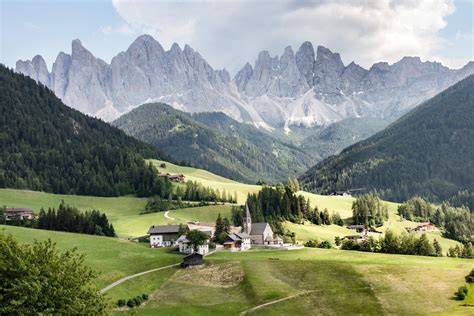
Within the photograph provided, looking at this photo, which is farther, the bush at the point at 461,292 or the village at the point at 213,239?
the village at the point at 213,239

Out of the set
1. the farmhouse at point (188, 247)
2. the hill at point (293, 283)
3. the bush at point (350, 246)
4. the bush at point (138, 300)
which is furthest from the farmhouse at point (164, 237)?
the bush at point (138, 300)

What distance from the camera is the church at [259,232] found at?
5940 inches

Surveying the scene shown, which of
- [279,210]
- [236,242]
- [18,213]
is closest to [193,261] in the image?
[236,242]

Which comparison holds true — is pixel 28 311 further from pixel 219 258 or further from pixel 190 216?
pixel 190 216

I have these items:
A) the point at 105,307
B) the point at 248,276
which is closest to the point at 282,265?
the point at 248,276

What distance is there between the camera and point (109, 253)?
406ft

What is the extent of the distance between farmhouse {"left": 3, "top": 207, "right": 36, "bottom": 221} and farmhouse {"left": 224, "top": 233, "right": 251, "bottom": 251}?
71.1 m

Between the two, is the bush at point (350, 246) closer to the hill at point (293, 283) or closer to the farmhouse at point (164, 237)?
the hill at point (293, 283)

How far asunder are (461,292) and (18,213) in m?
140

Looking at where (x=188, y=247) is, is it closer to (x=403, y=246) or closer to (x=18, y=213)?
(x=403, y=246)

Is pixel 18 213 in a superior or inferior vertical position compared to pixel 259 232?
superior

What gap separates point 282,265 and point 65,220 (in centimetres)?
8067

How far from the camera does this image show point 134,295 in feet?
318

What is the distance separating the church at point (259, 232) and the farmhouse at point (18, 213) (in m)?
72.1
